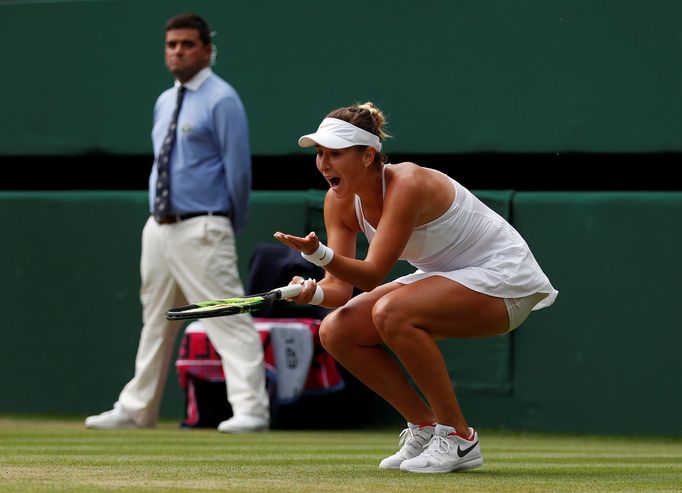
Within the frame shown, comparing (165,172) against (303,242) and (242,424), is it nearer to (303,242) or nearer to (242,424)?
(242,424)

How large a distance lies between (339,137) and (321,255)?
52 centimetres

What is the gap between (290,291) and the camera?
505 centimetres

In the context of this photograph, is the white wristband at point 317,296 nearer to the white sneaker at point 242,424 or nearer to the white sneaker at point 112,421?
the white sneaker at point 242,424

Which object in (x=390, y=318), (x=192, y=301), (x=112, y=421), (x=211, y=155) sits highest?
(x=211, y=155)

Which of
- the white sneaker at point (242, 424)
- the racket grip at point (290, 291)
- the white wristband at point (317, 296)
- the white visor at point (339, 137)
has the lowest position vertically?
the white sneaker at point (242, 424)

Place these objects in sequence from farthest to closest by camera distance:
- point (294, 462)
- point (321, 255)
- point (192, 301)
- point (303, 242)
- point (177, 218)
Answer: point (177, 218), point (192, 301), point (294, 462), point (321, 255), point (303, 242)

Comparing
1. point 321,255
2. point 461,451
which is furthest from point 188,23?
point 461,451

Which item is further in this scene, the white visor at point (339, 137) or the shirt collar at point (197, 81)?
the shirt collar at point (197, 81)

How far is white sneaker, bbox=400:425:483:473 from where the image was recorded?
17.2 feet

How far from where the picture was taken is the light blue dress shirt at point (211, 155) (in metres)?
8.25

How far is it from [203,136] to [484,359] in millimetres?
2175

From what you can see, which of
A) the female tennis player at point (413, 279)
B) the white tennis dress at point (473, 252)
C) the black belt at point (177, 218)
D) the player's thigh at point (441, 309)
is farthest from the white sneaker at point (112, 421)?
the player's thigh at point (441, 309)

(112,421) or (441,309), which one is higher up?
(441,309)

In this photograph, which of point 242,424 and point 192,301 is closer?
point 242,424
